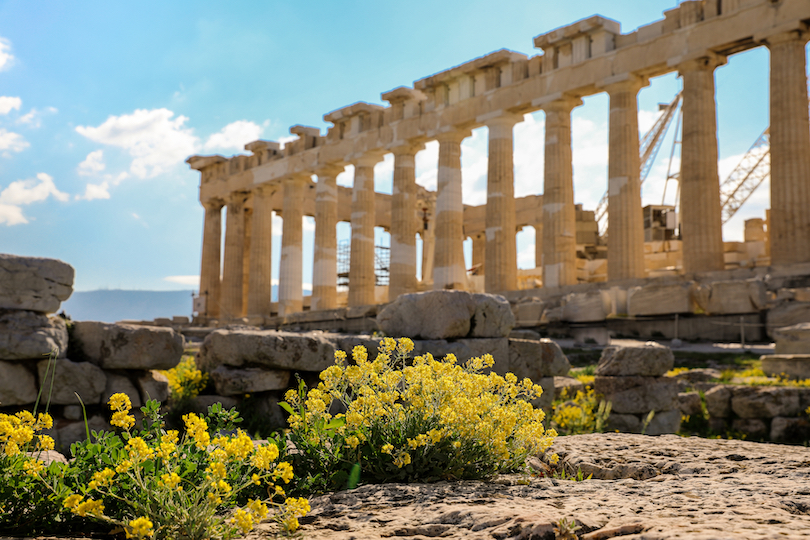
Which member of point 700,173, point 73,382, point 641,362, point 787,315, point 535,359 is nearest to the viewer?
point 73,382

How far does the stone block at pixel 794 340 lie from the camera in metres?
14.4

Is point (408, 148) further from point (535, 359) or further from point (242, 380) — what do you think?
point (242, 380)

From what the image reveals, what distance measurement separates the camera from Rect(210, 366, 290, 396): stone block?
7293 millimetres

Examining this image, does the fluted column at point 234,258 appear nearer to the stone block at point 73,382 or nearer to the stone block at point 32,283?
the stone block at point 73,382

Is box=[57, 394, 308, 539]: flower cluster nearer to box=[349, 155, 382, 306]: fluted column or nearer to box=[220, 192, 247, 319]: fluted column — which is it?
box=[349, 155, 382, 306]: fluted column

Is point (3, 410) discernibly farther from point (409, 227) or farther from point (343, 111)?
point (343, 111)

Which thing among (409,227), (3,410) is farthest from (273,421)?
(409,227)

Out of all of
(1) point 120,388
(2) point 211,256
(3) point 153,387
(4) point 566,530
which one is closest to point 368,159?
(2) point 211,256

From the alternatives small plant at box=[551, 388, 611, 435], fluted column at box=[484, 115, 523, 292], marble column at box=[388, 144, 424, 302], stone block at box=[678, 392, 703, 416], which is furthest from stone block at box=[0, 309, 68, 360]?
marble column at box=[388, 144, 424, 302]

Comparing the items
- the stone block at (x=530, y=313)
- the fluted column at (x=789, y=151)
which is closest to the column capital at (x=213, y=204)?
the stone block at (x=530, y=313)

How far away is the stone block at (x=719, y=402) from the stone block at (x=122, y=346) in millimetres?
8273

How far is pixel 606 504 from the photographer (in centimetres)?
346

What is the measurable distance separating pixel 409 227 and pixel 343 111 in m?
6.83

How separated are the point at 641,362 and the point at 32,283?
8.42m
